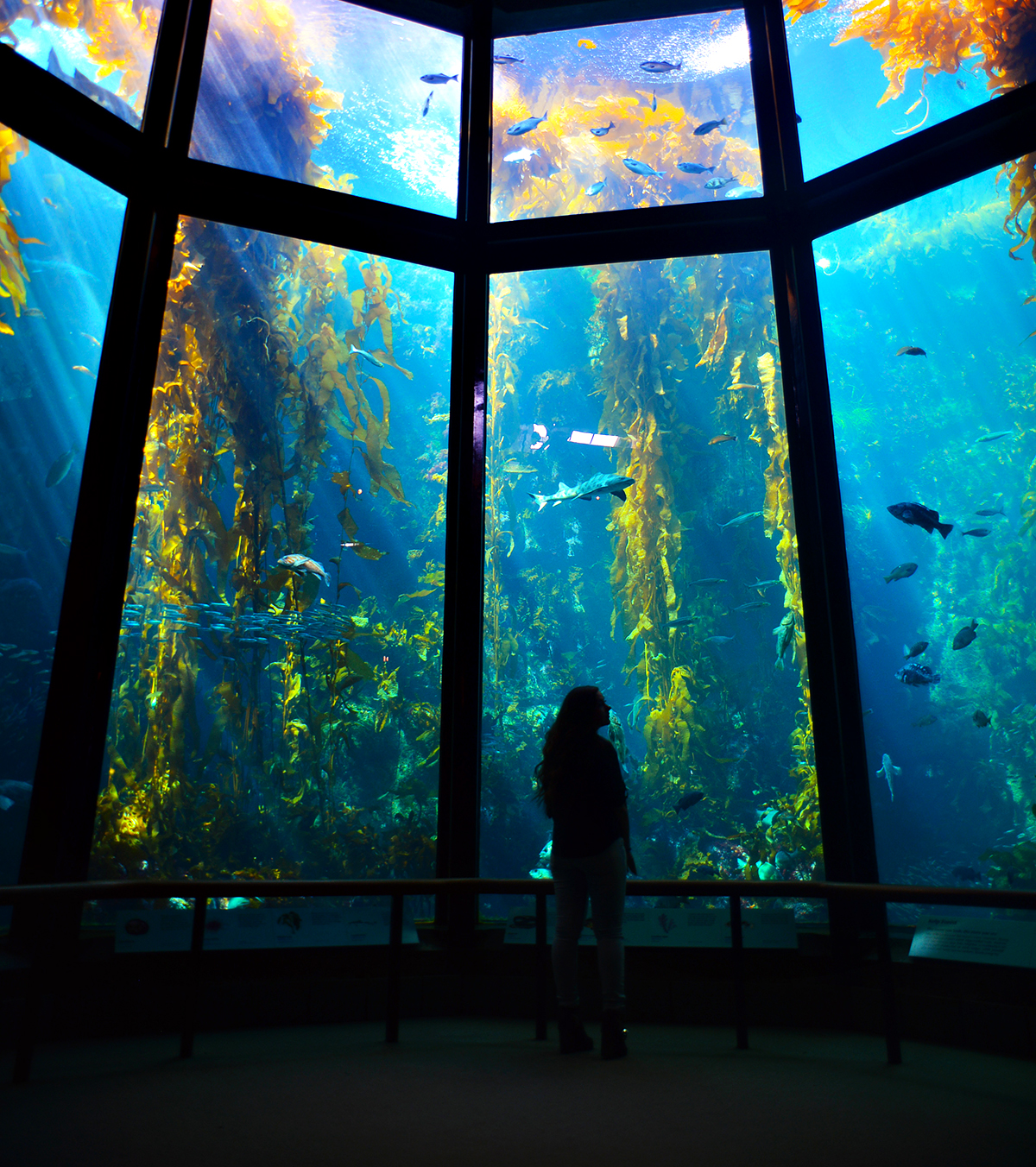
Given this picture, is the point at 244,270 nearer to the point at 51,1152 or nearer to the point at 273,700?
the point at 273,700

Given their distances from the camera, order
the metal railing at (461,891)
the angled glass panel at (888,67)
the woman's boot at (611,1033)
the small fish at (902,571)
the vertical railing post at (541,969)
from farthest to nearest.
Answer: the small fish at (902,571) → the angled glass panel at (888,67) → the vertical railing post at (541,969) → the woman's boot at (611,1033) → the metal railing at (461,891)

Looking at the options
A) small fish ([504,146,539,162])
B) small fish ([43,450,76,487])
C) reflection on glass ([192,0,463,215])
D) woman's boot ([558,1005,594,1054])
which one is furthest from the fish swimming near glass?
small fish ([43,450,76,487])

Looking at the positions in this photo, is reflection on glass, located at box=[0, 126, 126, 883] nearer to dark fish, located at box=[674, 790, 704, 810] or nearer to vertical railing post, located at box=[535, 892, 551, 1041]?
vertical railing post, located at box=[535, 892, 551, 1041]

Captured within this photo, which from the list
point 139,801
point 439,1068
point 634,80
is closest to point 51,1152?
point 439,1068

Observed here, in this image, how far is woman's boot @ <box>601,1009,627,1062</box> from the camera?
227 cm

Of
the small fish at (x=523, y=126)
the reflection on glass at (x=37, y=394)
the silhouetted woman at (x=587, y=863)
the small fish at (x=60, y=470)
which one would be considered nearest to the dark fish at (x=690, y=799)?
the silhouetted woman at (x=587, y=863)

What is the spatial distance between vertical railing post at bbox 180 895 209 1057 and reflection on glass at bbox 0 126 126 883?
99cm

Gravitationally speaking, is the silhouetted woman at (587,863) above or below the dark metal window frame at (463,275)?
below

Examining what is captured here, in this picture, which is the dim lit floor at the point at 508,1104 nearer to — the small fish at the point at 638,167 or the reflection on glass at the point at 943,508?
the small fish at the point at 638,167

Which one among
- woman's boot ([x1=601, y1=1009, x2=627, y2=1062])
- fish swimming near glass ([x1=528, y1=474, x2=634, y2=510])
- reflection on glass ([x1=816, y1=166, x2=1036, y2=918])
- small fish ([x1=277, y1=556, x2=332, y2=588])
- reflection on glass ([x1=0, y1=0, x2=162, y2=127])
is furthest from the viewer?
reflection on glass ([x1=816, y1=166, x2=1036, y2=918])

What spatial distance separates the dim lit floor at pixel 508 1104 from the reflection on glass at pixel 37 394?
55.2 inches

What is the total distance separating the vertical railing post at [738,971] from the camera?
2.51 meters

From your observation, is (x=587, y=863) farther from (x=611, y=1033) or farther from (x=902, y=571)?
(x=902, y=571)

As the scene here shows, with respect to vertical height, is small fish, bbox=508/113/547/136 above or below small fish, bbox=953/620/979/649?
above
